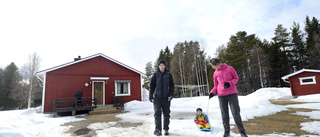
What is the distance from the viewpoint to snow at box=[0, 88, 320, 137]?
3.39 m

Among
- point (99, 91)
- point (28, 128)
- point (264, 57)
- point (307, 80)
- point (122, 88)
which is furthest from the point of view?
point (264, 57)

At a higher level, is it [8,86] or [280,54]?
[280,54]

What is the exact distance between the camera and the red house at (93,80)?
1029 cm

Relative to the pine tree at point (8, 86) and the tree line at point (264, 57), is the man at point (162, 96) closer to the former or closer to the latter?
the tree line at point (264, 57)

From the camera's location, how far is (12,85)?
2862cm

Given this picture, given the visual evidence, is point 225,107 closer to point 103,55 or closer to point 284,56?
point 103,55

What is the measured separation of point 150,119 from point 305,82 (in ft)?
60.7

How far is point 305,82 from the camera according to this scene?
1531 cm

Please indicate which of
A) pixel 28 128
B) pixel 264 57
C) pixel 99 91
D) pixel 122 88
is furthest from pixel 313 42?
pixel 28 128

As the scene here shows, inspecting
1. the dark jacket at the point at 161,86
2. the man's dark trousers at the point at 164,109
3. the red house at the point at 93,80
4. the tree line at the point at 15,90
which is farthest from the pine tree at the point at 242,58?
the tree line at the point at 15,90

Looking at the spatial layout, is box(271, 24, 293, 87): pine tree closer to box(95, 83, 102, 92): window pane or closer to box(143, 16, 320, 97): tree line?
box(143, 16, 320, 97): tree line

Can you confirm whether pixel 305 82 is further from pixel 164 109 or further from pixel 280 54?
pixel 164 109

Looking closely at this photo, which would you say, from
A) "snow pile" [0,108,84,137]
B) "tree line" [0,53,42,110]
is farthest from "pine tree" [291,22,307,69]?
"tree line" [0,53,42,110]

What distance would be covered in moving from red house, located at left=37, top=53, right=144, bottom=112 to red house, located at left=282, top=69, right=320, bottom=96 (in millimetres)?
16666
